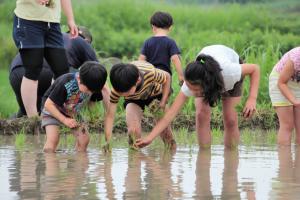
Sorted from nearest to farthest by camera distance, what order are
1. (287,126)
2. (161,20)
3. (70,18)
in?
(287,126), (70,18), (161,20)

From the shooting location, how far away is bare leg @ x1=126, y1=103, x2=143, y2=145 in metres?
7.38

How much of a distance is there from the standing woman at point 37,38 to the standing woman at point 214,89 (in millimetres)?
1407

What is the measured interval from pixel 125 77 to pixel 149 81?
0.52m

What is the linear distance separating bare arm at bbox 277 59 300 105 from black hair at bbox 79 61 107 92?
5.16 ft

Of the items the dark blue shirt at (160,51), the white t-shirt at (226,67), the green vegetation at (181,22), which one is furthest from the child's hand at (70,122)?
the green vegetation at (181,22)

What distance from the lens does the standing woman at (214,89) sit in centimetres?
675

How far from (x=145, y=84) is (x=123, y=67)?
1.52 feet

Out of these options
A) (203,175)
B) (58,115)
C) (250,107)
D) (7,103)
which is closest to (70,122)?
(58,115)

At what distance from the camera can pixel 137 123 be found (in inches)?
295

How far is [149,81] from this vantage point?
723 cm

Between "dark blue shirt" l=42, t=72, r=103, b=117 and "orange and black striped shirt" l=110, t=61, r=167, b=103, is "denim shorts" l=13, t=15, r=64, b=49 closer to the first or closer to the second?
"dark blue shirt" l=42, t=72, r=103, b=117

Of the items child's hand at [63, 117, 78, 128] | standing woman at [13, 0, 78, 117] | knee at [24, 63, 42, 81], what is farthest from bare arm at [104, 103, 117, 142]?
knee at [24, 63, 42, 81]

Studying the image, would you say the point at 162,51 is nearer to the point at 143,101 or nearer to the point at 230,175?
the point at 143,101

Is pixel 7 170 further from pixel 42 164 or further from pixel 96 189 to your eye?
pixel 96 189
